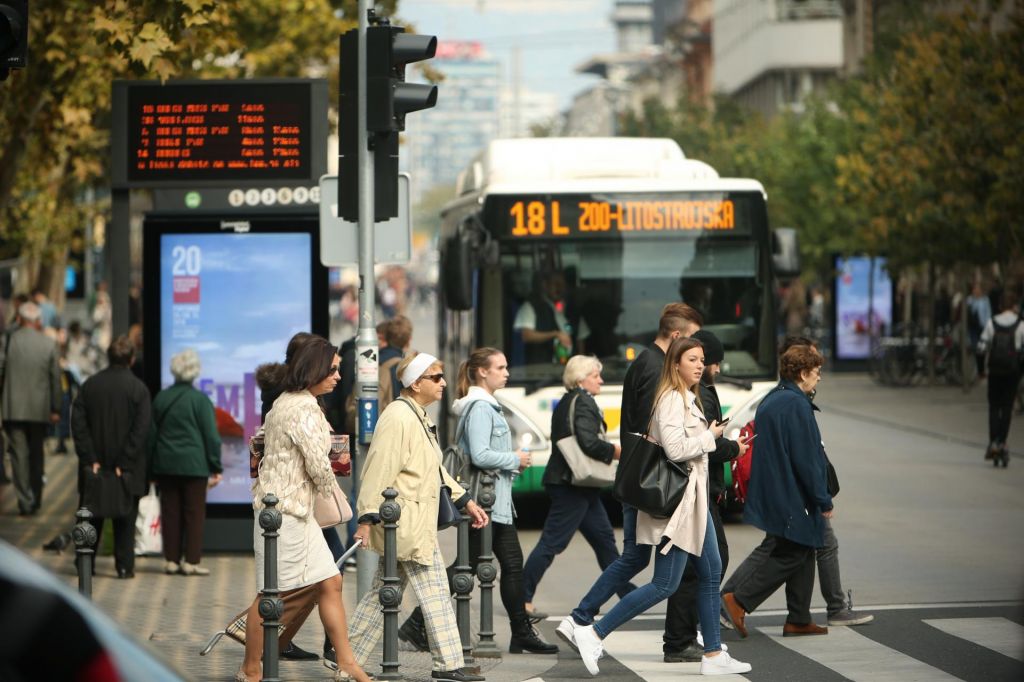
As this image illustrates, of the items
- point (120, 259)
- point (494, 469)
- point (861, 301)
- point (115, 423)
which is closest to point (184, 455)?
point (115, 423)

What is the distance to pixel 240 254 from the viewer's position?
1273 centimetres

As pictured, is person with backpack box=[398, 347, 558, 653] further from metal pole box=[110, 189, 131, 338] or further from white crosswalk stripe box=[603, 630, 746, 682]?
metal pole box=[110, 189, 131, 338]

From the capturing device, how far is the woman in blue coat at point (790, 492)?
8984mm

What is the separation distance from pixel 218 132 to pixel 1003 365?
9556 millimetres

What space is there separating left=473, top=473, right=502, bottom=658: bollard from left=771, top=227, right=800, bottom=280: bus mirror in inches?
259

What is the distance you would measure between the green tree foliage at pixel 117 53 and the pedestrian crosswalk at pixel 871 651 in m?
5.49

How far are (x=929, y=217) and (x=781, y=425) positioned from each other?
22.9 meters

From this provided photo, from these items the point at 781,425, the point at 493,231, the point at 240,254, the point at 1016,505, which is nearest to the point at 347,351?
the point at 240,254

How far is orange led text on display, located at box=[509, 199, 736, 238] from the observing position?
48.8ft

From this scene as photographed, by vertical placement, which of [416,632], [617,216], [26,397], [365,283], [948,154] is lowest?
[416,632]

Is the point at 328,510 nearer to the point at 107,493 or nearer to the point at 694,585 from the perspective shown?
the point at 694,585

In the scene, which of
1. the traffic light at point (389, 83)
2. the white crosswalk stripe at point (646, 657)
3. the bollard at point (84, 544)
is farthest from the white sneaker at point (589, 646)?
the traffic light at point (389, 83)

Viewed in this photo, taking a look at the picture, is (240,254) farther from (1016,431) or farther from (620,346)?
(1016,431)

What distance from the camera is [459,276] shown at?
14.0 meters
